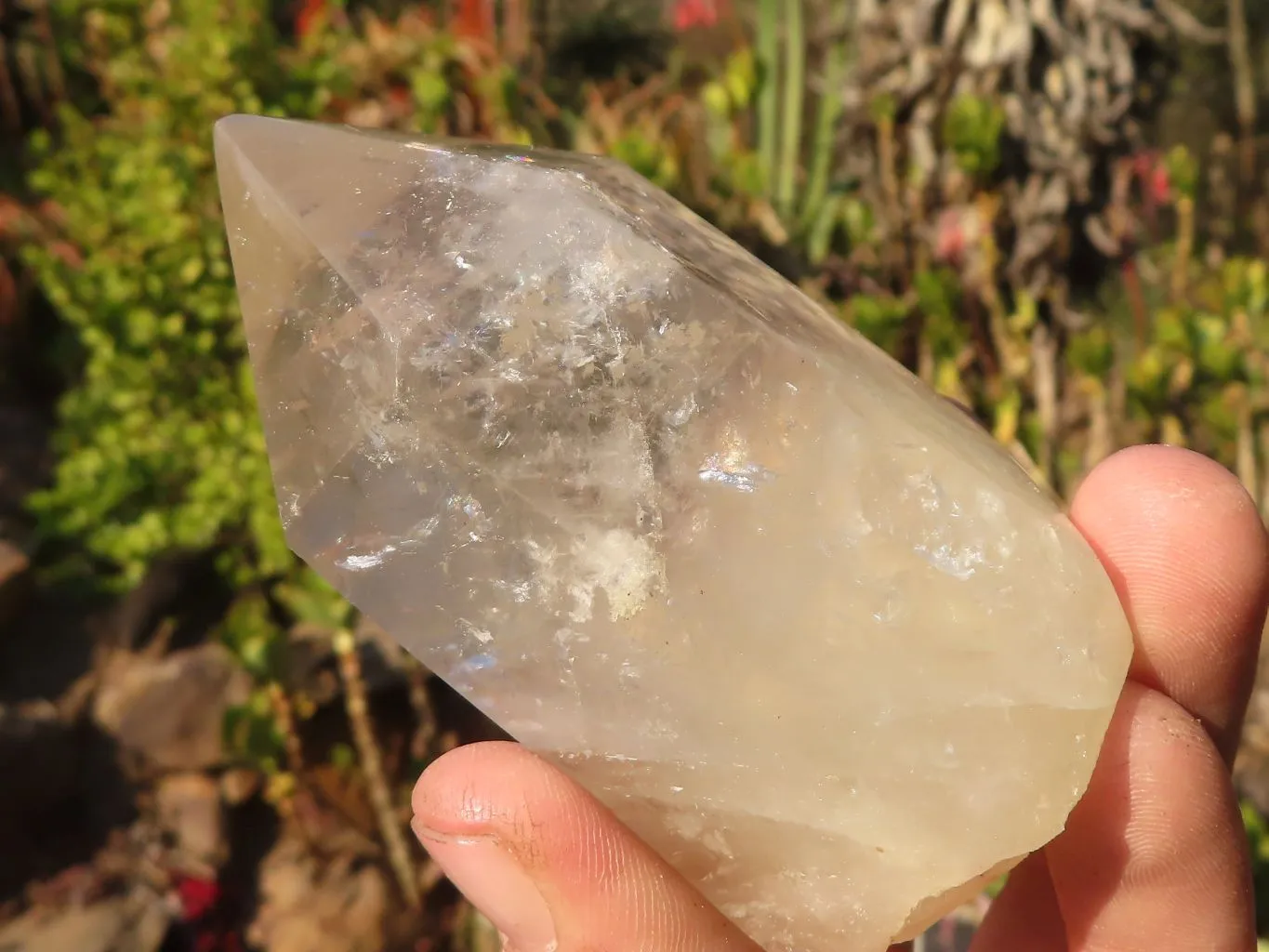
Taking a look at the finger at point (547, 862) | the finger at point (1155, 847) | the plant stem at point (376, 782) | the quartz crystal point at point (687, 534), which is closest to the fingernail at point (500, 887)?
the finger at point (547, 862)

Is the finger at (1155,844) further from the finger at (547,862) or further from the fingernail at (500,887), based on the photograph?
the fingernail at (500,887)

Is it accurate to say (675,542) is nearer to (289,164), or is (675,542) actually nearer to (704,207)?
(289,164)

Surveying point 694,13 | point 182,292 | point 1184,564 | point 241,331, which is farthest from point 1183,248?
point 182,292

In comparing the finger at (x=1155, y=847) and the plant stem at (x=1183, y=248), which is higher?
the finger at (x=1155, y=847)

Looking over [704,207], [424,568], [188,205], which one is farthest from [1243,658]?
[188,205]

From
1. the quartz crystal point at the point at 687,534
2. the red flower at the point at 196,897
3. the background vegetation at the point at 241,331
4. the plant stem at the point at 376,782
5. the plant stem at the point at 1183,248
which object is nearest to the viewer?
the quartz crystal point at the point at 687,534

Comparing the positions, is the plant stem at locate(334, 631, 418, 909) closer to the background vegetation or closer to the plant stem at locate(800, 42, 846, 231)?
the background vegetation

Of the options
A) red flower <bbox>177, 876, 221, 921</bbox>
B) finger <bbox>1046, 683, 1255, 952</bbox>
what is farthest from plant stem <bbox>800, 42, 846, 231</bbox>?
red flower <bbox>177, 876, 221, 921</bbox>
